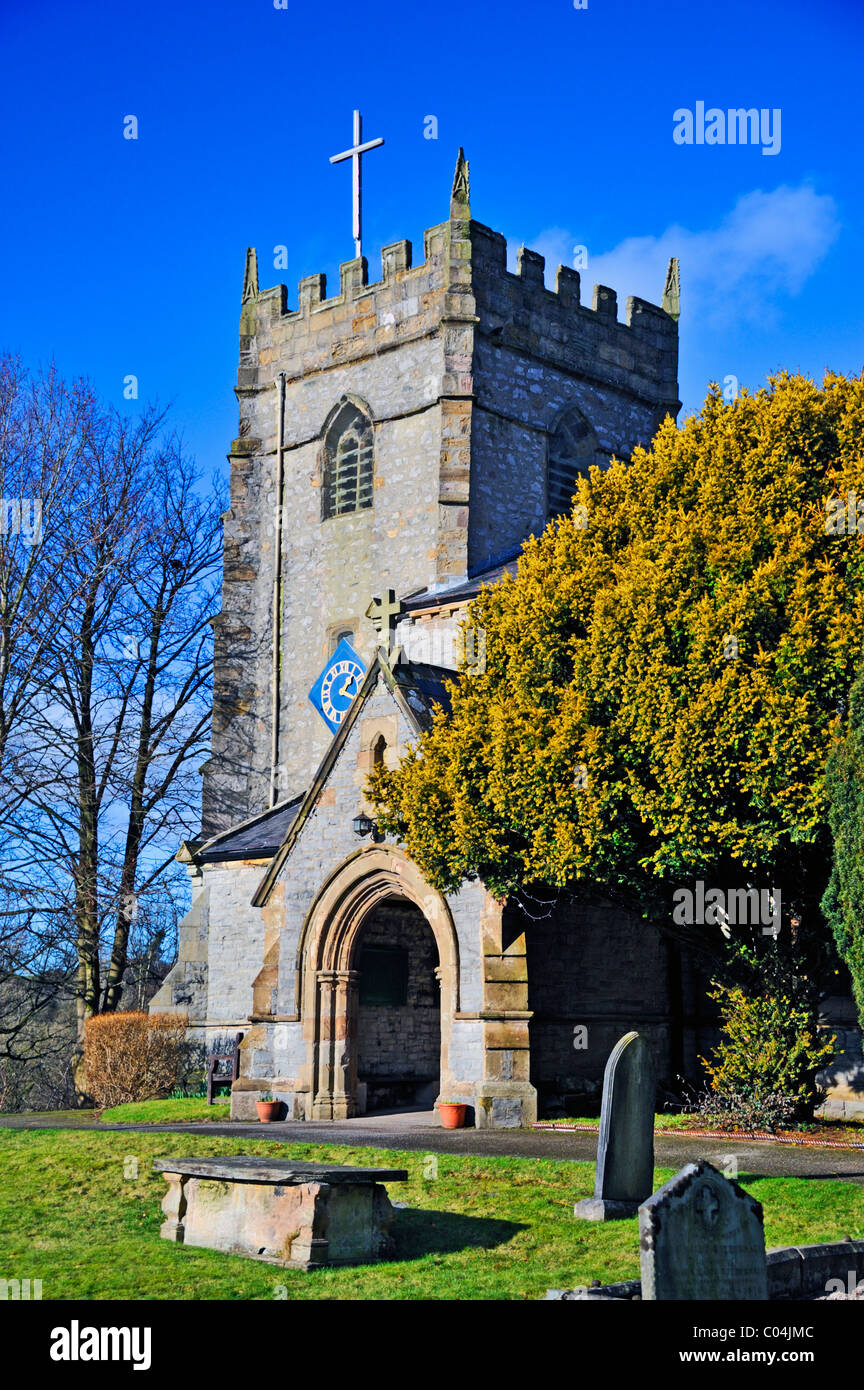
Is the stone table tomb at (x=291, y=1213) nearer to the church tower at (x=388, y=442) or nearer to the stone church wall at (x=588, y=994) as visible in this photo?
the stone church wall at (x=588, y=994)

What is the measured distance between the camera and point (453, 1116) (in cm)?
1825

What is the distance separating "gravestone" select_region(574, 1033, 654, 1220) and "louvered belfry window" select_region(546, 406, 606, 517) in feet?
76.7

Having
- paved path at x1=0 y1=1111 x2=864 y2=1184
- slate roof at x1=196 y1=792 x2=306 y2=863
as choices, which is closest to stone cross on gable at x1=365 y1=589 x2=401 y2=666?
slate roof at x1=196 y1=792 x2=306 y2=863

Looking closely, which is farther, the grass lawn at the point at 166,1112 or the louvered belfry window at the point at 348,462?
the louvered belfry window at the point at 348,462

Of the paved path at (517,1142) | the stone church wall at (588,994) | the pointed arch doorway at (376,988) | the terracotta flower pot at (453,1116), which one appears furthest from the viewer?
the stone church wall at (588,994)

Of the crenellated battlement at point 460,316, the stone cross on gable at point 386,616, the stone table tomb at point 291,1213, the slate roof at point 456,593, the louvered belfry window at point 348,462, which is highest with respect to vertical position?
the crenellated battlement at point 460,316

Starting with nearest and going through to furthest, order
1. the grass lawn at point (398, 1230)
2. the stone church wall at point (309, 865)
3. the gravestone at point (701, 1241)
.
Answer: the gravestone at point (701, 1241) → the grass lawn at point (398, 1230) → the stone church wall at point (309, 865)

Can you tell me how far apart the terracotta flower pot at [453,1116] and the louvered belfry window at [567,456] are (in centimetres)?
1876

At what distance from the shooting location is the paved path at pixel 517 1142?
1355cm

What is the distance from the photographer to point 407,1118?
20.2m

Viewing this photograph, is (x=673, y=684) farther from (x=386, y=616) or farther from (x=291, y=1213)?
(x=291, y=1213)

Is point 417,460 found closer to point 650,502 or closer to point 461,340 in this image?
point 461,340

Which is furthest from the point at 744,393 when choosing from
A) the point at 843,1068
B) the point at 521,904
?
the point at 843,1068

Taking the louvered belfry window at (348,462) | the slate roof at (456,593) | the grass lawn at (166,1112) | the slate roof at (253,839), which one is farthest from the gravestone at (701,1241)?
the louvered belfry window at (348,462)
